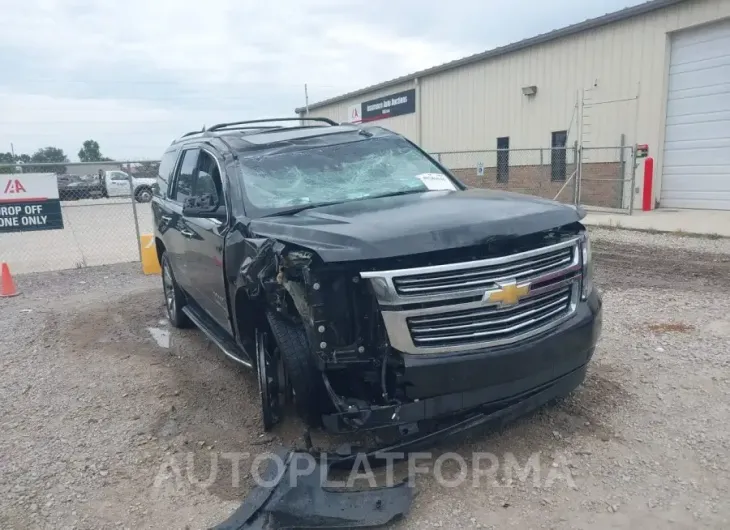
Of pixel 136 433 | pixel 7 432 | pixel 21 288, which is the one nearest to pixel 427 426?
pixel 136 433

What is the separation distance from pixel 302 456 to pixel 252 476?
16.8 inches

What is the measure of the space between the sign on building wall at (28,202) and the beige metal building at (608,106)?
9.73 metres

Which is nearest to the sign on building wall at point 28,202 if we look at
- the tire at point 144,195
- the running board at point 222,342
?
the running board at point 222,342

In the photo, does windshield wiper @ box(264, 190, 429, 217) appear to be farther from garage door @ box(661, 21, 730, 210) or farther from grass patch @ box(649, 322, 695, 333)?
garage door @ box(661, 21, 730, 210)

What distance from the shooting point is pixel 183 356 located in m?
5.75

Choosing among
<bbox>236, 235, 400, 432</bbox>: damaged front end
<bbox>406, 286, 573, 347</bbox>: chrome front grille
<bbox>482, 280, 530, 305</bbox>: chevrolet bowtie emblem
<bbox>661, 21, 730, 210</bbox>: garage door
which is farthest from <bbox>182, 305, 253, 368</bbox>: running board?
<bbox>661, 21, 730, 210</bbox>: garage door

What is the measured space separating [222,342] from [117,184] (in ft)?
87.2

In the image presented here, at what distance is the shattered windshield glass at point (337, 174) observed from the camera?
426 centimetres

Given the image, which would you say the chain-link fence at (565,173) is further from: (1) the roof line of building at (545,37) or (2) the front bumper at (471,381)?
(2) the front bumper at (471,381)

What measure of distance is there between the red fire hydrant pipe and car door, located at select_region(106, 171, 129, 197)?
20.9 metres

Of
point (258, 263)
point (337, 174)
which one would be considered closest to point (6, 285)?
point (337, 174)

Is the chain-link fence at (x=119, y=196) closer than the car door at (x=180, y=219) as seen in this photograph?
No

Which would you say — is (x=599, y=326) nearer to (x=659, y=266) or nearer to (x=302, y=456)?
(x=302, y=456)
